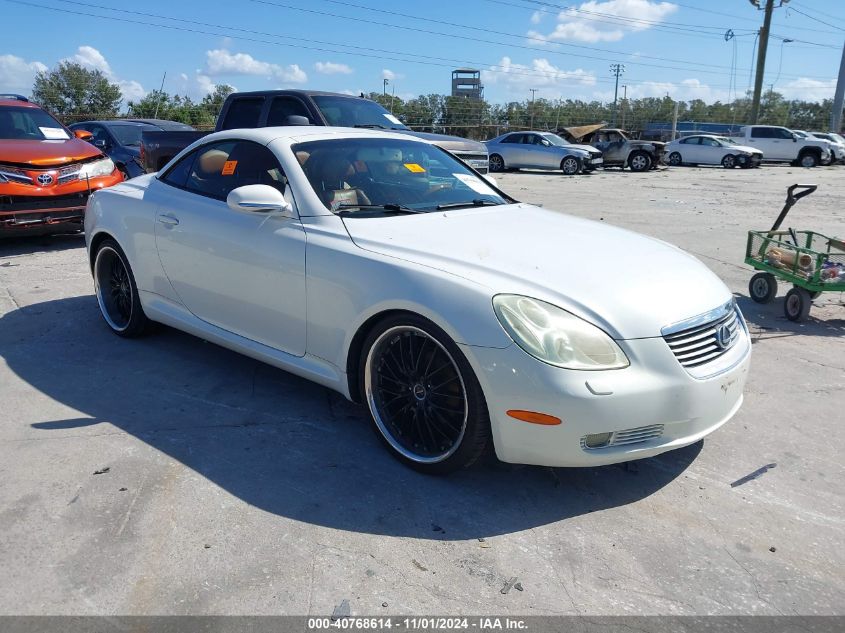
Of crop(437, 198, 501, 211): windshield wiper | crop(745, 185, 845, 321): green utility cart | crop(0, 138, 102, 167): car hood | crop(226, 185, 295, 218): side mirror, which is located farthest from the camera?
crop(0, 138, 102, 167): car hood

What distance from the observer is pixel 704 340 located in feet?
10.5

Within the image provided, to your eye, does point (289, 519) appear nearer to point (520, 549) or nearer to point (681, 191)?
point (520, 549)

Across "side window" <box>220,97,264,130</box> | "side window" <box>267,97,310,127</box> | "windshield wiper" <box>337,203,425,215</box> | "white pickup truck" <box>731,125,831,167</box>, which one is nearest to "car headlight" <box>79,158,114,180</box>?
"side window" <box>220,97,264,130</box>

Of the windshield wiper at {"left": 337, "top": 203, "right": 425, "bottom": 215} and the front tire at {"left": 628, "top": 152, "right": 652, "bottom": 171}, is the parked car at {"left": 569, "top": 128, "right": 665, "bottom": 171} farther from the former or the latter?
the windshield wiper at {"left": 337, "top": 203, "right": 425, "bottom": 215}

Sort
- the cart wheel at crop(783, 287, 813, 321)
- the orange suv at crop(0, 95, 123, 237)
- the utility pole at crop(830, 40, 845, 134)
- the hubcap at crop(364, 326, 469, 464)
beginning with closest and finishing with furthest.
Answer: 1. the hubcap at crop(364, 326, 469, 464)
2. the cart wheel at crop(783, 287, 813, 321)
3. the orange suv at crop(0, 95, 123, 237)
4. the utility pole at crop(830, 40, 845, 134)

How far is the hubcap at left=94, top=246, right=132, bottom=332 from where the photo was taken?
5227 millimetres

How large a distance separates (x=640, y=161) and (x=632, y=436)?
83.3ft

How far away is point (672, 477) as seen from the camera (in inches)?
133

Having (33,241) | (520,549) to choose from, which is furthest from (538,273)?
(33,241)

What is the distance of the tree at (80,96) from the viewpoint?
27.3 m

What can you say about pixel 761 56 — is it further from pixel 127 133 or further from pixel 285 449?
pixel 285 449

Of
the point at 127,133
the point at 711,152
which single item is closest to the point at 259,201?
the point at 127,133

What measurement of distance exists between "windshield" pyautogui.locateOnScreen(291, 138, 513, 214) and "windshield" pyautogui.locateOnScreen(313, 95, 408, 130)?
15.7 ft

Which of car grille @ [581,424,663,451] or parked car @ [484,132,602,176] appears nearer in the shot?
car grille @ [581,424,663,451]
